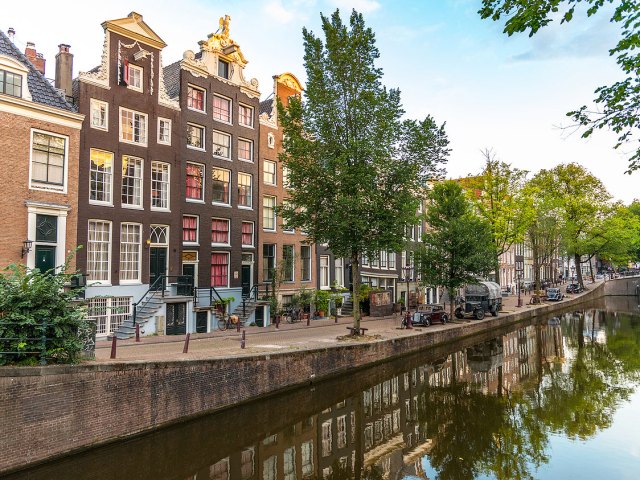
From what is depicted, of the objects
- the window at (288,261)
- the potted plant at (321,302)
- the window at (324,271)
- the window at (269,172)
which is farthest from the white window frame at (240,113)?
the potted plant at (321,302)

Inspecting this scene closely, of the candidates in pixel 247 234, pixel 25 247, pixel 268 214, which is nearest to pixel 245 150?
pixel 268 214

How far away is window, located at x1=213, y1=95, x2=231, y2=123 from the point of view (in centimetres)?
2922

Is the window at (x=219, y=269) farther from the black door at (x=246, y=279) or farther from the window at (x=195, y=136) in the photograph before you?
the window at (x=195, y=136)

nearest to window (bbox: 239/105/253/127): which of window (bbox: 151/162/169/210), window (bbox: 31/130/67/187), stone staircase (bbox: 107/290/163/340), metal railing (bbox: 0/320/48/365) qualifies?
window (bbox: 151/162/169/210)

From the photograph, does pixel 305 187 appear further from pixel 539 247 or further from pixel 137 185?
pixel 539 247

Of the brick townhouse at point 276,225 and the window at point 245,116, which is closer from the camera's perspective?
the window at point 245,116

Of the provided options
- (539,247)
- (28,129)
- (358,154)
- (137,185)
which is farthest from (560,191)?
(28,129)

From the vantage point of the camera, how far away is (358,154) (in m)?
22.9

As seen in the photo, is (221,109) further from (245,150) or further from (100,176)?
(100,176)

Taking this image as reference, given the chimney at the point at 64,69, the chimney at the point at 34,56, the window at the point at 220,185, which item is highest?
the chimney at the point at 34,56

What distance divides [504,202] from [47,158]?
39.1m

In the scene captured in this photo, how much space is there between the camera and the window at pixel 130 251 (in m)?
23.7

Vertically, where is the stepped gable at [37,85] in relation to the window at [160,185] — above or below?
above

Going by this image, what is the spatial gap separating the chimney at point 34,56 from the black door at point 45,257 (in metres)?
10.2
